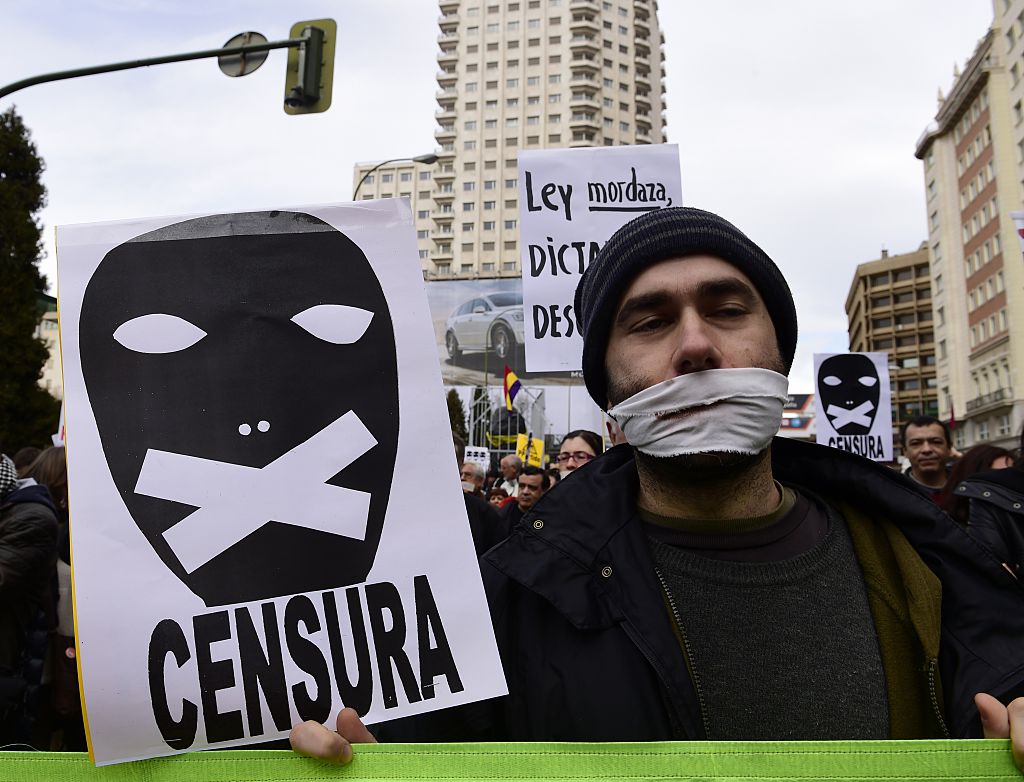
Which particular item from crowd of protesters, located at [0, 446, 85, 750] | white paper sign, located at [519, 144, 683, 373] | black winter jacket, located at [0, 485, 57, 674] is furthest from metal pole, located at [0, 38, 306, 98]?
black winter jacket, located at [0, 485, 57, 674]

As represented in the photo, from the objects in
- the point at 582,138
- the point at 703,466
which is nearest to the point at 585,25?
the point at 582,138

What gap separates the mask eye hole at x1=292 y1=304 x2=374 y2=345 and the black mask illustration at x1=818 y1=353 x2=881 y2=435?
823cm

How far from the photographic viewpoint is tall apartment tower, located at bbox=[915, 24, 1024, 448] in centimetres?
5219

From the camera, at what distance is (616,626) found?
4.85 ft

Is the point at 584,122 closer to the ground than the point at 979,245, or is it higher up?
higher up

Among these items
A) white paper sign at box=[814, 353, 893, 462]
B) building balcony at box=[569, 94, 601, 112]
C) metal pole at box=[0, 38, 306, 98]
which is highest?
building balcony at box=[569, 94, 601, 112]

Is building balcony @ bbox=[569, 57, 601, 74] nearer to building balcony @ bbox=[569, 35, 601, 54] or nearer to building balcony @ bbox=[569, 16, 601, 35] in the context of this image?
building balcony @ bbox=[569, 35, 601, 54]

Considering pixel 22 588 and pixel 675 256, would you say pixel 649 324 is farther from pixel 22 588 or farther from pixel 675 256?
pixel 22 588

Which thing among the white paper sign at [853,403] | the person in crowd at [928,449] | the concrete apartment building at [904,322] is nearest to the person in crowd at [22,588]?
the person in crowd at [928,449]

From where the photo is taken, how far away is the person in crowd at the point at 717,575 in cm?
139

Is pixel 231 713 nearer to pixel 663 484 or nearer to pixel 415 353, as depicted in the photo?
pixel 415 353

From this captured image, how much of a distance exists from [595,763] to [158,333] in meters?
0.94

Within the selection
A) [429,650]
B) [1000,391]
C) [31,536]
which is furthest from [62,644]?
[1000,391]

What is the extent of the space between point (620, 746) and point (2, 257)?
2624cm
